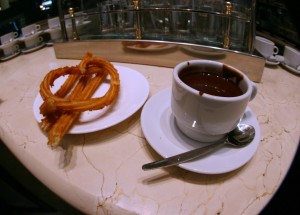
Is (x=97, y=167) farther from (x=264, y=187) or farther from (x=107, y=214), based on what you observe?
(x=264, y=187)

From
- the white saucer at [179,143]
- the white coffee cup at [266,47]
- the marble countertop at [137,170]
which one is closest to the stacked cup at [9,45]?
the marble countertop at [137,170]

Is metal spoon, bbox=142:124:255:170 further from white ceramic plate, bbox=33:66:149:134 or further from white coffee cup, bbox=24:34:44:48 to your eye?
white coffee cup, bbox=24:34:44:48

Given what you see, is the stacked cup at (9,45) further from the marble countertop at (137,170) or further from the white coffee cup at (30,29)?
the marble countertop at (137,170)

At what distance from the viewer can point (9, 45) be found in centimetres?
71

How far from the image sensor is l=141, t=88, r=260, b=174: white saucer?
Result: 1.14ft

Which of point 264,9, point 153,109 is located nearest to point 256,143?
point 153,109

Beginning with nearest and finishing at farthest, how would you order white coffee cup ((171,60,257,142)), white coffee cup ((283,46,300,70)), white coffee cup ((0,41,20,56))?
1. white coffee cup ((171,60,257,142))
2. white coffee cup ((283,46,300,70))
3. white coffee cup ((0,41,20,56))

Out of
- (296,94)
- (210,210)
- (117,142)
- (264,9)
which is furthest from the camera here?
(264,9)

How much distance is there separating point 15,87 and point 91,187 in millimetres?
379

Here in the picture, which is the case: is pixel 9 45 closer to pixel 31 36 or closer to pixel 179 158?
pixel 31 36

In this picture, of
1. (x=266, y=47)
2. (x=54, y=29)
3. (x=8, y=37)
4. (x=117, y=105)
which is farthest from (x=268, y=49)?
(x=8, y=37)

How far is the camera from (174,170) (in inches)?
14.6

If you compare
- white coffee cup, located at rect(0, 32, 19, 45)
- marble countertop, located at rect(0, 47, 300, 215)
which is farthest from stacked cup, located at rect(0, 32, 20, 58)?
marble countertop, located at rect(0, 47, 300, 215)

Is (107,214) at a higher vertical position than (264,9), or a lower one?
lower
